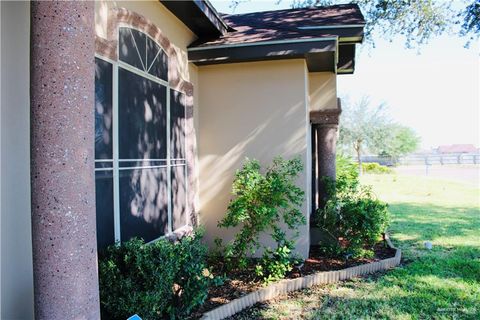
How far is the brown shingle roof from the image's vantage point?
19.8 feet

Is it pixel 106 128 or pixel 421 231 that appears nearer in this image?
pixel 106 128

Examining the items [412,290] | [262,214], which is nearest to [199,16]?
[262,214]

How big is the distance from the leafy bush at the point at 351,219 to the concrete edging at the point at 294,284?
0.38 meters

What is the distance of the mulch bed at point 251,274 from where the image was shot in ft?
14.9

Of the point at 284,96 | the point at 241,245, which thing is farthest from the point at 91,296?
the point at 284,96

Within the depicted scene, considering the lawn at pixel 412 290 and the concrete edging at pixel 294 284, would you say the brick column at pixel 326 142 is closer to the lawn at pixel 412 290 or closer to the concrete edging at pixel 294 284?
the concrete edging at pixel 294 284

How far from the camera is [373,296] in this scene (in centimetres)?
465

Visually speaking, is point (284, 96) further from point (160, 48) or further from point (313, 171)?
point (313, 171)

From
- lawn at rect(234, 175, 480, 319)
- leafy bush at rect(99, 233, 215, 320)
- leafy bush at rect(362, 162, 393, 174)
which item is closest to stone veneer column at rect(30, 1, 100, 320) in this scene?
leafy bush at rect(99, 233, 215, 320)

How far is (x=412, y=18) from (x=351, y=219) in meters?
6.92

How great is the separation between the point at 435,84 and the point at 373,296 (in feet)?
283

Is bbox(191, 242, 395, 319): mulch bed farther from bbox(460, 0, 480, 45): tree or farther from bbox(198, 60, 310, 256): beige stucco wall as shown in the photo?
bbox(460, 0, 480, 45): tree

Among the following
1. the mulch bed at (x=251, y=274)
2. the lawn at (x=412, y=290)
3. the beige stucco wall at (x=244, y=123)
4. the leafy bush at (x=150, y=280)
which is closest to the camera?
the leafy bush at (x=150, y=280)

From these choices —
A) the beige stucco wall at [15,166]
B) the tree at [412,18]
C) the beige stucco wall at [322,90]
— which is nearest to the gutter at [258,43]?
the beige stucco wall at [322,90]
